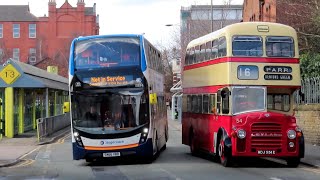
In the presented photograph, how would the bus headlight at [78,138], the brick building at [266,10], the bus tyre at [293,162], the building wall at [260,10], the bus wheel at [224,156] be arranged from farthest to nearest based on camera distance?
the building wall at [260,10] < the brick building at [266,10] < the bus headlight at [78,138] < the bus tyre at [293,162] < the bus wheel at [224,156]

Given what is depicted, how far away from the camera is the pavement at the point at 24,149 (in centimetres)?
1906

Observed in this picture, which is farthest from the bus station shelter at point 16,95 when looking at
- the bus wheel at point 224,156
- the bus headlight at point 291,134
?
the bus headlight at point 291,134

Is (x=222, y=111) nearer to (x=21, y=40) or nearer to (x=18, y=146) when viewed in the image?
(x=18, y=146)

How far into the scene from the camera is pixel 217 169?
16.8 metres

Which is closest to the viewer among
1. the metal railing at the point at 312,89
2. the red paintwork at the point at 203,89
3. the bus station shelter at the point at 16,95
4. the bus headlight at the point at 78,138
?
the bus headlight at the point at 78,138

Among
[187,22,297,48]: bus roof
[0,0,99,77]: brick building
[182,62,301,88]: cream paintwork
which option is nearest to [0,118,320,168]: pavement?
[182,62,301,88]: cream paintwork

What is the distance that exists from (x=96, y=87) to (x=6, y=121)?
13.7m

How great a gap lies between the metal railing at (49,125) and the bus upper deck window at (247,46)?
580 inches

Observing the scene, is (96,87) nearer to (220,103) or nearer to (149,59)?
(149,59)

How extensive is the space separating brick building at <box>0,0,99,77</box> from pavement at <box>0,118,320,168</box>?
6160cm

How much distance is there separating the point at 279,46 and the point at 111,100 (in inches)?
214

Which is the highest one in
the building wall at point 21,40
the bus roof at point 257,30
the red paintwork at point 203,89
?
the building wall at point 21,40

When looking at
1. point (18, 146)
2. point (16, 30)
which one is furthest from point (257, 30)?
point (16, 30)

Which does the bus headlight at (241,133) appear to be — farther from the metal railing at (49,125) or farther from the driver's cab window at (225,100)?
the metal railing at (49,125)
